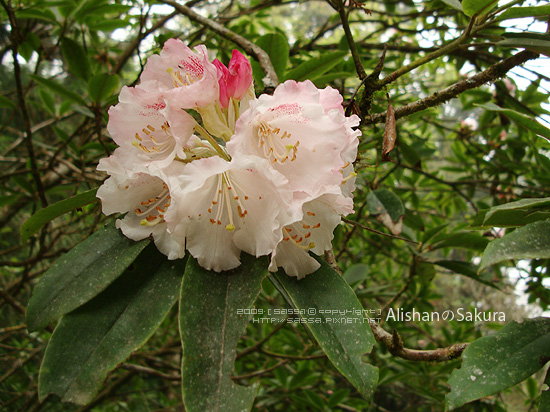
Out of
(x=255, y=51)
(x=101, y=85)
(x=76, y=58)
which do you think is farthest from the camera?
(x=76, y=58)

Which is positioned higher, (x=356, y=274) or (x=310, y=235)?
(x=310, y=235)

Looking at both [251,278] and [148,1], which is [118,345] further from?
[148,1]

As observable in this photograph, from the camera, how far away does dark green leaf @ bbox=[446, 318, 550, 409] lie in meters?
0.58

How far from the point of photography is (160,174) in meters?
0.63

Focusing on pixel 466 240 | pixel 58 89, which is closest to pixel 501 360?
pixel 466 240

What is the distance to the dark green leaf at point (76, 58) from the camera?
1260 millimetres

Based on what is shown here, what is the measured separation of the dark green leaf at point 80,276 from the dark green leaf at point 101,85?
2.06 ft

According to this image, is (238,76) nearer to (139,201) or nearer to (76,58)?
(139,201)

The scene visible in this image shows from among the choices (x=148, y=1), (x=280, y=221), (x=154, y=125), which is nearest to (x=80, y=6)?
(x=148, y=1)

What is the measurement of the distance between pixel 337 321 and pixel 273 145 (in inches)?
13.1

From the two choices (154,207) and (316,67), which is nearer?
(154,207)

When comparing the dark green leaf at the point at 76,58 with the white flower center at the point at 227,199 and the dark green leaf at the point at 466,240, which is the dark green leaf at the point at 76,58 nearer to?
the white flower center at the point at 227,199

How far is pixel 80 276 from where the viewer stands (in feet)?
2.21

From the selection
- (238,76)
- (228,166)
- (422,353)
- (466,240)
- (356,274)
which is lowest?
(356,274)
